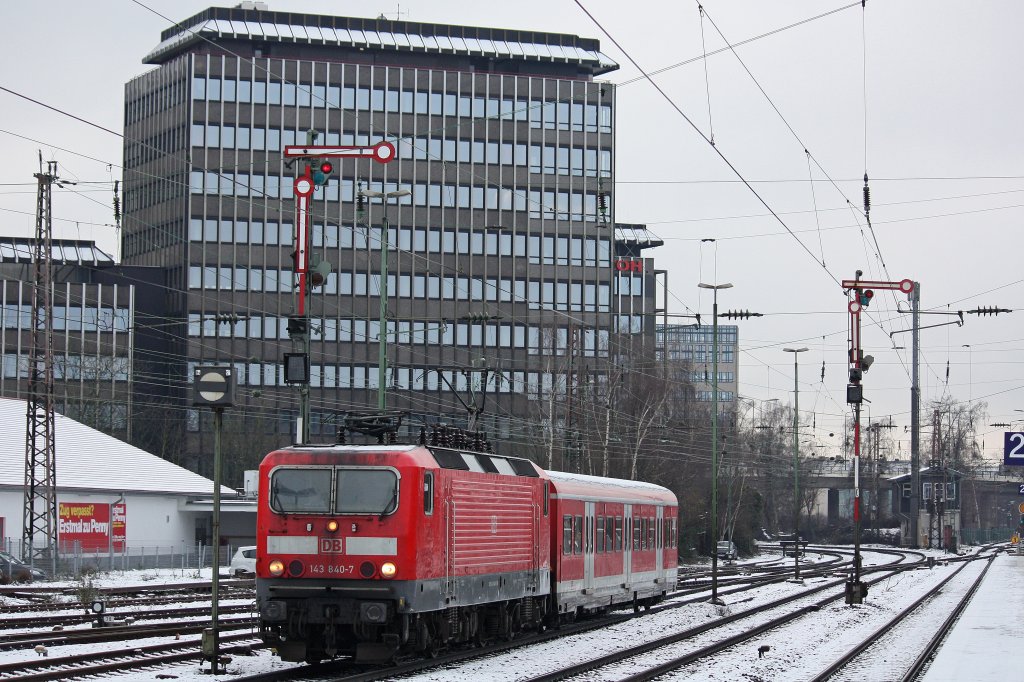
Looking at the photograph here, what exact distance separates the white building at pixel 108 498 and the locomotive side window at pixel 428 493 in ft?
114

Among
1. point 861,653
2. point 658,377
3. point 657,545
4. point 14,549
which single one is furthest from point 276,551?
point 658,377

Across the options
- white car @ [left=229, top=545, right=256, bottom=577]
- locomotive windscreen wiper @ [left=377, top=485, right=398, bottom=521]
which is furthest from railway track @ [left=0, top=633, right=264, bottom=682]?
white car @ [left=229, top=545, right=256, bottom=577]

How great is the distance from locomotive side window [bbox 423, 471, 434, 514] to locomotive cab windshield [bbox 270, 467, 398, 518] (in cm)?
58

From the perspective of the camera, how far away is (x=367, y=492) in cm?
2039

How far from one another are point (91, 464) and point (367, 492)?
144 ft

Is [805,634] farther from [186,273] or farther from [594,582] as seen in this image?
[186,273]

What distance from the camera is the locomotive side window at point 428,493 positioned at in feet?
67.9

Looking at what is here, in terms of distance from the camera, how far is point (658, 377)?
78625 millimetres

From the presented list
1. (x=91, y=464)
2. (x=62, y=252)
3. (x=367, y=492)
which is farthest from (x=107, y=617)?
(x=62, y=252)

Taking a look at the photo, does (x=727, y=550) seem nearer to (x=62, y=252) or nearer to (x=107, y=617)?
(x=107, y=617)

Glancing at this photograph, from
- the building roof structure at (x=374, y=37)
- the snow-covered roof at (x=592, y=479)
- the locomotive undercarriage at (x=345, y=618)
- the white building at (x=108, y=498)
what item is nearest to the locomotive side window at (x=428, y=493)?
the locomotive undercarriage at (x=345, y=618)

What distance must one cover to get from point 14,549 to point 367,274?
2223 inches

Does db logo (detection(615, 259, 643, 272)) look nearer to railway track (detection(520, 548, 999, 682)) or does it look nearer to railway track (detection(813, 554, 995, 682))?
railway track (detection(813, 554, 995, 682))

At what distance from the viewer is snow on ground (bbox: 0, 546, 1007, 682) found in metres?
20.5
